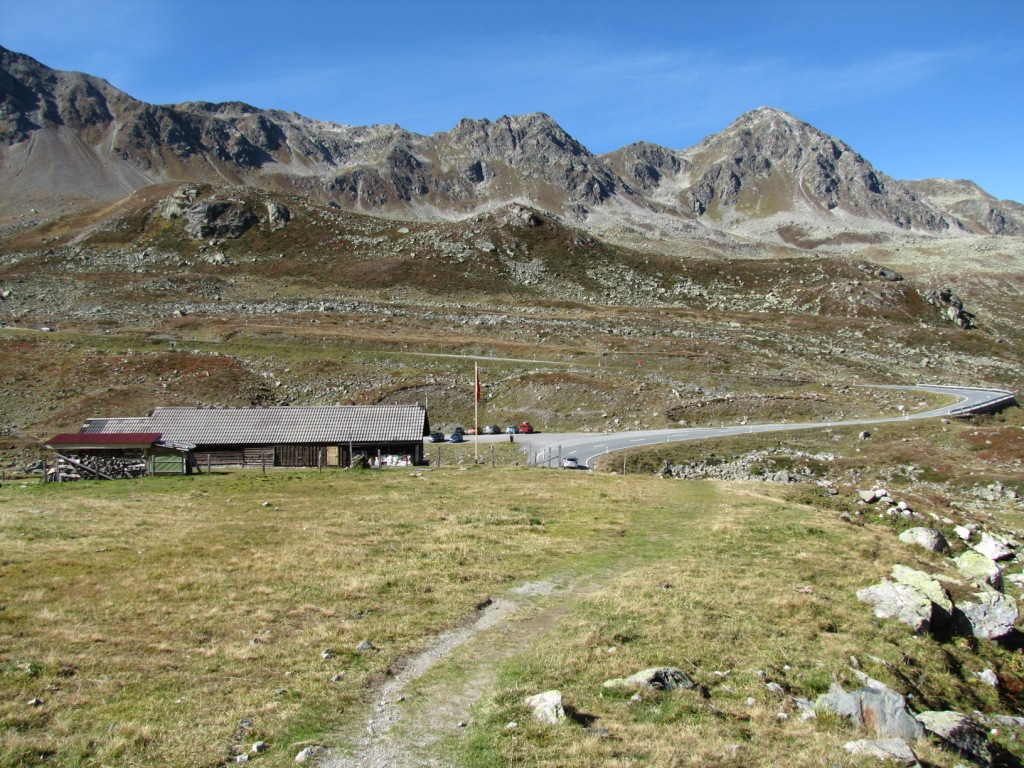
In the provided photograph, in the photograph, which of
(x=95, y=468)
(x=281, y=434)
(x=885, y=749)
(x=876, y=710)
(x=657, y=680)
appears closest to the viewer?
(x=885, y=749)

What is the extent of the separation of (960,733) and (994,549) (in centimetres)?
2015

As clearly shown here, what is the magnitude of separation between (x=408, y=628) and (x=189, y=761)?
642 cm

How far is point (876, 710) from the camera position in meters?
12.0

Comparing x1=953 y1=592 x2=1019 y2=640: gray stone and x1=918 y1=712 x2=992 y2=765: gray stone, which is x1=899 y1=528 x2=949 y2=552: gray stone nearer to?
x1=953 y1=592 x2=1019 y2=640: gray stone

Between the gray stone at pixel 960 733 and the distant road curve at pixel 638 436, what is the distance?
4059cm

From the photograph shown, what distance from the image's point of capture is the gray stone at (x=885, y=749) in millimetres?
10445

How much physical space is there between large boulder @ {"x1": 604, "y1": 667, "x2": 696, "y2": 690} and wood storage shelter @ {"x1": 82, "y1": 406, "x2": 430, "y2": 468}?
43.2 metres

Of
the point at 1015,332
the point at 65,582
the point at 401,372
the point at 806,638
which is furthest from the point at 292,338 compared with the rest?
the point at 1015,332

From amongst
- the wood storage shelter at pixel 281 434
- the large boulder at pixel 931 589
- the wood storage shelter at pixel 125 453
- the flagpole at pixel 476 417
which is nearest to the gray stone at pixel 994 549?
the large boulder at pixel 931 589

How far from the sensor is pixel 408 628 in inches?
627

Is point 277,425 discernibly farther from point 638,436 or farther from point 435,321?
point 435,321

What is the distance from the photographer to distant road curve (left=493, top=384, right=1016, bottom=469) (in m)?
57.7

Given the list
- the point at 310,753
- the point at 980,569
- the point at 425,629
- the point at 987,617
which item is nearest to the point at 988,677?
the point at 987,617

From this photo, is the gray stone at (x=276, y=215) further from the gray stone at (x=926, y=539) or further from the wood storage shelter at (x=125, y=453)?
the gray stone at (x=926, y=539)
